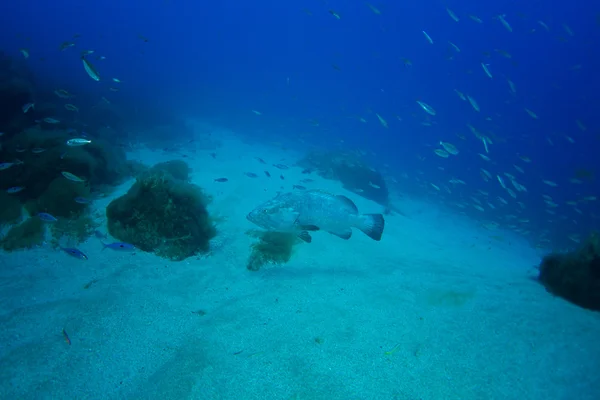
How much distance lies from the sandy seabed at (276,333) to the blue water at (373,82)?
31.7 feet

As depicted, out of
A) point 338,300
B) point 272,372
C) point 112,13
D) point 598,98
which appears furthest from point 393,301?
point 112,13

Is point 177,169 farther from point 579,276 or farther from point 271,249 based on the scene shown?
point 579,276

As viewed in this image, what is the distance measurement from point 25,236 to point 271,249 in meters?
4.53

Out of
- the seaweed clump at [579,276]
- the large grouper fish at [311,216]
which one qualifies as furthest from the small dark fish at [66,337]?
the seaweed clump at [579,276]

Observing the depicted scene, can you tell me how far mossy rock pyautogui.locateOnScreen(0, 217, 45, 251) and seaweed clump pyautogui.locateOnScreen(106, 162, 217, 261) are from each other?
1.13 metres

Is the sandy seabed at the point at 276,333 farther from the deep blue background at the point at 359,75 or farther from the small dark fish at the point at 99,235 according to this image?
the deep blue background at the point at 359,75

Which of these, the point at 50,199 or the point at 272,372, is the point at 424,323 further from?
the point at 50,199

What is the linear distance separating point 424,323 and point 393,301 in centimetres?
54

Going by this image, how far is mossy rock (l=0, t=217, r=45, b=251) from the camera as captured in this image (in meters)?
4.50

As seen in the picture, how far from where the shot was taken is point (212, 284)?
426cm

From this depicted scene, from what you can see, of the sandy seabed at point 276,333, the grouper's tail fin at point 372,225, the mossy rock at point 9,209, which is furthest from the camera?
the mossy rock at point 9,209

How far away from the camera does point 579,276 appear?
4.11 meters

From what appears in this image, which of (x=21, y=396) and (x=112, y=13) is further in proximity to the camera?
(x=112, y=13)

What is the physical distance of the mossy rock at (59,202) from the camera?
18.2 ft
